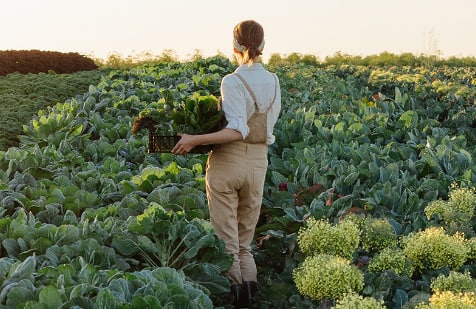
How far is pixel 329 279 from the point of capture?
486 centimetres

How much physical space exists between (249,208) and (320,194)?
1363mm

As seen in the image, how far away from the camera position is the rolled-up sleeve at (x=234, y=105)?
520 centimetres

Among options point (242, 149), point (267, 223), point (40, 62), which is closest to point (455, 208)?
point (267, 223)

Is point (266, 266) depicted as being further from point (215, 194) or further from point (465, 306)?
point (465, 306)

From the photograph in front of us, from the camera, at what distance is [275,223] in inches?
261

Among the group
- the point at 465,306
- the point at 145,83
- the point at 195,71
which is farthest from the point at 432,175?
the point at 195,71

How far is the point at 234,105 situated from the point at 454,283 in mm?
1790

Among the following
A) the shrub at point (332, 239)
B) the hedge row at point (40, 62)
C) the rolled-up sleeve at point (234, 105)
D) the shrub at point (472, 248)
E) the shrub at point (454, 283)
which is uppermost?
the rolled-up sleeve at point (234, 105)

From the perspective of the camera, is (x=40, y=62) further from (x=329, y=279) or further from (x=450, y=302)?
(x=450, y=302)

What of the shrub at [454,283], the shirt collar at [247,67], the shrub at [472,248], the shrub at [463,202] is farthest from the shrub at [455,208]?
the shirt collar at [247,67]

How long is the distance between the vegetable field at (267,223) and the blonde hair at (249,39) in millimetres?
649

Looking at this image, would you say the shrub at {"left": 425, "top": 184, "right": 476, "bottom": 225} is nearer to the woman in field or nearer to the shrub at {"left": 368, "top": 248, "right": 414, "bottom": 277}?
the shrub at {"left": 368, "top": 248, "right": 414, "bottom": 277}

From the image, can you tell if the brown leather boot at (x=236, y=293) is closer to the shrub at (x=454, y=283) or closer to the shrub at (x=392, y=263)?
the shrub at (x=392, y=263)

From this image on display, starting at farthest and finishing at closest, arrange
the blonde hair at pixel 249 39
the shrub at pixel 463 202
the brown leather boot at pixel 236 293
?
the shrub at pixel 463 202 < the brown leather boot at pixel 236 293 < the blonde hair at pixel 249 39
